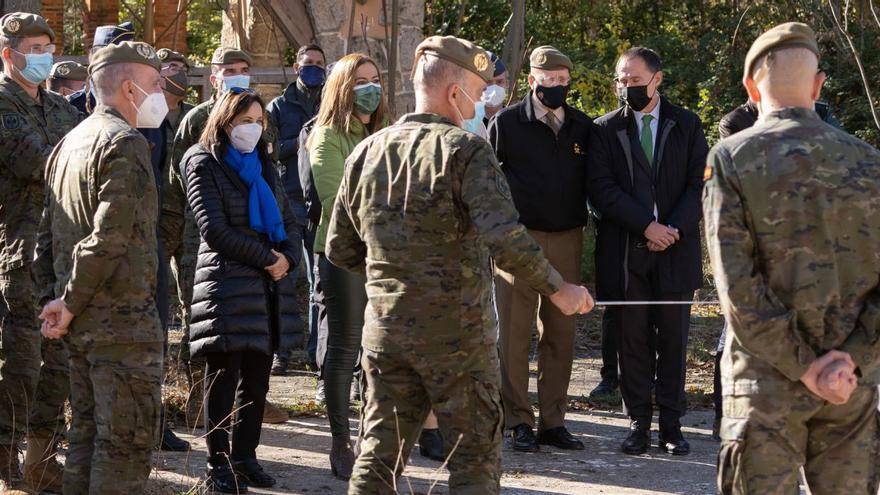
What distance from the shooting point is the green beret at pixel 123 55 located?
527 centimetres

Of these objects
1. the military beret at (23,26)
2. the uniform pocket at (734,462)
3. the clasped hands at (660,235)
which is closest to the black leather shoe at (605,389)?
the clasped hands at (660,235)

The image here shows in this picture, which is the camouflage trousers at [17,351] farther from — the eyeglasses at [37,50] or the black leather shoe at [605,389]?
the black leather shoe at [605,389]

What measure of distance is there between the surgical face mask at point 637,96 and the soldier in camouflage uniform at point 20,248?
322 cm

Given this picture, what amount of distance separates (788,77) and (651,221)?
3314 millimetres

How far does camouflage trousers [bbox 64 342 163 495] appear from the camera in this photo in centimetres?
507

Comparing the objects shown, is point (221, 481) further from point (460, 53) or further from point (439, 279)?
point (460, 53)

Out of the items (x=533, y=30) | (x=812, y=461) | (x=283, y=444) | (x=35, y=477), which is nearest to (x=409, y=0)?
(x=283, y=444)

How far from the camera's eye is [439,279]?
4.77m

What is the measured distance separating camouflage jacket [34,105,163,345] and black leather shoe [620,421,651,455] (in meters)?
3.26

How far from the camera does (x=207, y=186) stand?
6383 millimetres

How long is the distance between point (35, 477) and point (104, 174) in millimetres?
2053

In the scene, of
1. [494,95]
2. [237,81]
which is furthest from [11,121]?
[494,95]

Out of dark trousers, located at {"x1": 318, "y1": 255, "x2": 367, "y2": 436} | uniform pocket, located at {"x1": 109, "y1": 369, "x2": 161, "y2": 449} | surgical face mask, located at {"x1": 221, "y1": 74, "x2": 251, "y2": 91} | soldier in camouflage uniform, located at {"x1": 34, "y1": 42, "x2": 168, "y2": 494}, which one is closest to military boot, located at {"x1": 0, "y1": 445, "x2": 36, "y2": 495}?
soldier in camouflage uniform, located at {"x1": 34, "y1": 42, "x2": 168, "y2": 494}

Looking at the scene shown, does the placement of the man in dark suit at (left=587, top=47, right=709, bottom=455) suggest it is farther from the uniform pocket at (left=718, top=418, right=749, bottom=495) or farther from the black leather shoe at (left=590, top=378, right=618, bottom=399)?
the uniform pocket at (left=718, top=418, right=749, bottom=495)
